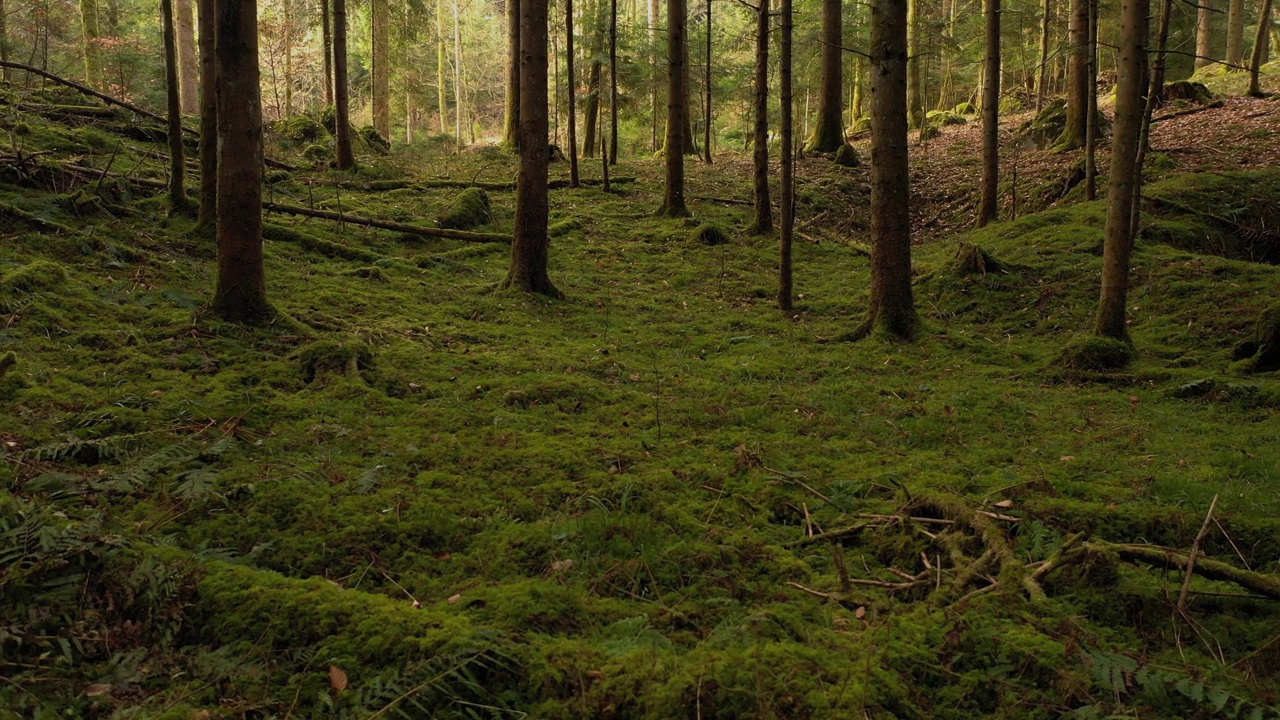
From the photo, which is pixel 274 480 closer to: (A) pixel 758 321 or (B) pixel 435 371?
(B) pixel 435 371

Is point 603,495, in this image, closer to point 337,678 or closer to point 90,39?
point 337,678

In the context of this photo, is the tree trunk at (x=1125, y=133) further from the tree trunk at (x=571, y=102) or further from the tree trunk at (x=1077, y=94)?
the tree trunk at (x=571, y=102)

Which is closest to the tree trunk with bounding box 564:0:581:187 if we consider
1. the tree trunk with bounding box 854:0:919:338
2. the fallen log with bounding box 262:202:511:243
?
the fallen log with bounding box 262:202:511:243

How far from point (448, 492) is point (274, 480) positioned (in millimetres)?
1035

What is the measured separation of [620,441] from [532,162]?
5.74 meters

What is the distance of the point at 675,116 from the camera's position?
14.8m

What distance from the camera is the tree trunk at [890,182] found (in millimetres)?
8328

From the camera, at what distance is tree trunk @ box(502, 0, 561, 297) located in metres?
9.56

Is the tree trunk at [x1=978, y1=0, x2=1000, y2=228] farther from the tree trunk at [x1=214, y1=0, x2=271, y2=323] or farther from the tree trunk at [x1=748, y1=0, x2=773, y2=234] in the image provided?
the tree trunk at [x1=214, y1=0, x2=271, y2=323]

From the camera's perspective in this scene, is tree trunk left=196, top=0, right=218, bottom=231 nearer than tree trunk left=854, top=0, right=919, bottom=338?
Yes

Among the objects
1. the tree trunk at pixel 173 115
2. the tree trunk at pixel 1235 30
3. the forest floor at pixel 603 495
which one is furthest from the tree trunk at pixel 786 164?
the tree trunk at pixel 1235 30

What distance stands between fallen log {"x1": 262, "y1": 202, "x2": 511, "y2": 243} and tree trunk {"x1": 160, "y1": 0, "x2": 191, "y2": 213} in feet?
4.64

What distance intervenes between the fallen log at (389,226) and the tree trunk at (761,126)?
503cm

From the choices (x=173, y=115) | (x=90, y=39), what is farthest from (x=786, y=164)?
(x=90, y=39)
